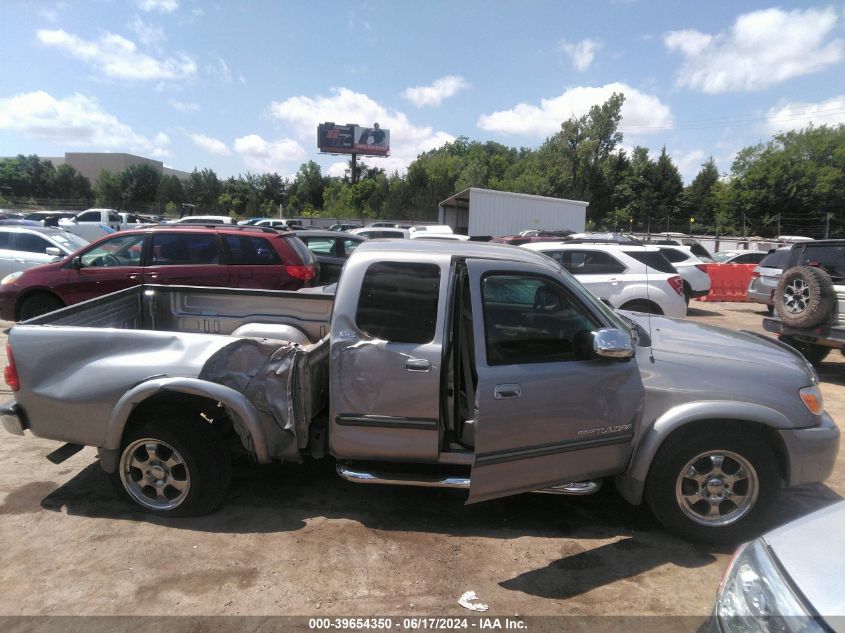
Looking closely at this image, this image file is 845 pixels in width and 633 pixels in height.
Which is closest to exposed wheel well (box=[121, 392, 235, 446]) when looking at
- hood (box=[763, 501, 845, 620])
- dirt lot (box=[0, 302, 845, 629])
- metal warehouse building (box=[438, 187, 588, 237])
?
dirt lot (box=[0, 302, 845, 629])

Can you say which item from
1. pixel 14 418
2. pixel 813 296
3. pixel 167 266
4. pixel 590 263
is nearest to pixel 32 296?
pixel 167 266

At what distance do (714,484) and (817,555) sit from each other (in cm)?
177

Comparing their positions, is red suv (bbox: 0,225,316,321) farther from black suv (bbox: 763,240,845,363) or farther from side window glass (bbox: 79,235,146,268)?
black suv (bbox: 763,240,845,363)

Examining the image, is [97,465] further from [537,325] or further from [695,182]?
[695,182]

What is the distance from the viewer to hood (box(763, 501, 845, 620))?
162 centimetres

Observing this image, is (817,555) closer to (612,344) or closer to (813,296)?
(612,344)

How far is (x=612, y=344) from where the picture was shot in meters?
3.21

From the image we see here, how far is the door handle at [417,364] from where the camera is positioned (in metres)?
3.40

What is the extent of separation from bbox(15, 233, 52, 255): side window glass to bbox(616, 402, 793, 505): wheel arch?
12.8m

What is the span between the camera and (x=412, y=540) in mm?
3559

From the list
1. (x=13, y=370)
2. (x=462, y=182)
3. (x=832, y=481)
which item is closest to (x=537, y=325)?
(x=832, y=481)

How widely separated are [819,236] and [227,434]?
1924 inches

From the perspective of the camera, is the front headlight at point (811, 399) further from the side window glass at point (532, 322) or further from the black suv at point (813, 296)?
the black suv at point (813, 296)

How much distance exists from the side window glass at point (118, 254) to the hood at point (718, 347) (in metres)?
7.69
